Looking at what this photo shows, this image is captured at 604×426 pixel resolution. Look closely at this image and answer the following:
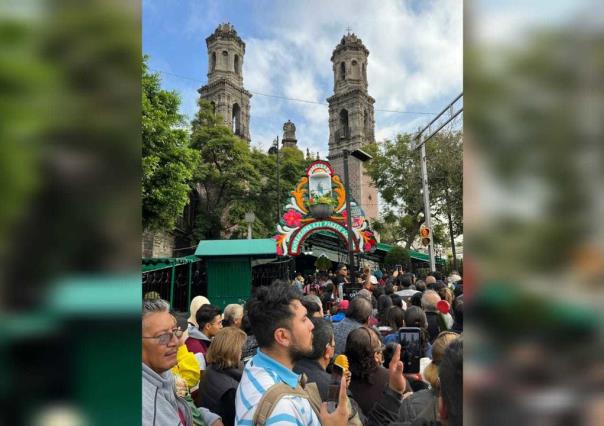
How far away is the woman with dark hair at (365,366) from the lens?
2693 millimetres

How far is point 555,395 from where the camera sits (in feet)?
1.71

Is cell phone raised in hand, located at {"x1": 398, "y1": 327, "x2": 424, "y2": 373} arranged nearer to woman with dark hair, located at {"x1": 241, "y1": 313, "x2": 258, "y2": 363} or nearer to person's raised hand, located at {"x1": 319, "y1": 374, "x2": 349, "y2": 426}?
woman with dark hair, located at {"x1": 241, "y1": 313, "x2": 258, "y2": 363}

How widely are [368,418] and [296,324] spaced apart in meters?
0.73

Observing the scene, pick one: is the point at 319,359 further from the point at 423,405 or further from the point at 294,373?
the point at 423,405

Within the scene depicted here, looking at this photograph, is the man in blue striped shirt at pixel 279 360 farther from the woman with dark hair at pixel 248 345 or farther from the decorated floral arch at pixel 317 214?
the decorated floral arch at pixel 317 214

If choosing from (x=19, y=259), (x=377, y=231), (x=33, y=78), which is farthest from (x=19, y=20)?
(x=377, y=231)

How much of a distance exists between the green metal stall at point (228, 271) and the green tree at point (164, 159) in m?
3.60

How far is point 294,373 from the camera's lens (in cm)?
208

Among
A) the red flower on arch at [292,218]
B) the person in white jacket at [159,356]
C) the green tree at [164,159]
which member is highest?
the green tree at [164,159]

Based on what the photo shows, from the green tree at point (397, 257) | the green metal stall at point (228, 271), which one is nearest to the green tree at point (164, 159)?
the green metal stall at point (228, 271)

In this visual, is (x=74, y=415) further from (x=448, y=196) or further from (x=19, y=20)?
(x=448, y=196)

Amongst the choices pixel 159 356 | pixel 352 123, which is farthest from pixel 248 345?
pixel 352 123

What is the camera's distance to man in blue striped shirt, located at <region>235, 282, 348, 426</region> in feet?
5.41

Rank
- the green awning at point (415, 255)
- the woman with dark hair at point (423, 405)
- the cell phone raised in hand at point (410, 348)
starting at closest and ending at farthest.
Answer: the woman with dark hair at point (423, 405), the cell phone raised in hand at point (410, 348), the green awning at point (415, 255)
